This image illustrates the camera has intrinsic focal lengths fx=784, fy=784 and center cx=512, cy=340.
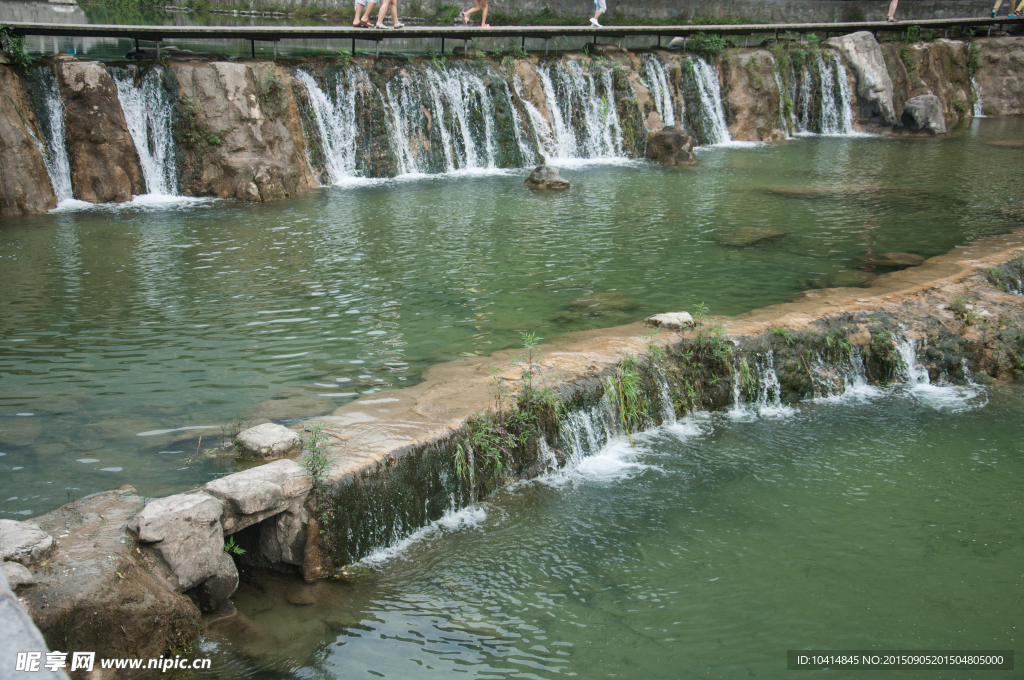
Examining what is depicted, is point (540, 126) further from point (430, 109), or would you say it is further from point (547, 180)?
point (547, 180)

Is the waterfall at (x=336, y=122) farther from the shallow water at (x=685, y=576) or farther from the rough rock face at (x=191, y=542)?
the rough rock face at (x=191, y=542)

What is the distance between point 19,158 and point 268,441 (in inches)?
362

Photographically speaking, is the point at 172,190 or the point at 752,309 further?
the point at 172,190

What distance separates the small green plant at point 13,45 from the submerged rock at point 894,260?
40.5 ft

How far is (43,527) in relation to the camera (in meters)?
4.01

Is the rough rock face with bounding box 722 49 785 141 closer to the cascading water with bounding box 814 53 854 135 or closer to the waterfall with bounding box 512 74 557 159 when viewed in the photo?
the cascading water with bounding box 814 53 854 135

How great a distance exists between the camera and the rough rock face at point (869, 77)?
21453mm

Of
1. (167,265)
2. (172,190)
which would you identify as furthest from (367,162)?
(167,265)


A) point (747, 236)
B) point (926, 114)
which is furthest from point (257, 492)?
point (926, 114)

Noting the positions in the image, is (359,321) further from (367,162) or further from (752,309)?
(367,162)

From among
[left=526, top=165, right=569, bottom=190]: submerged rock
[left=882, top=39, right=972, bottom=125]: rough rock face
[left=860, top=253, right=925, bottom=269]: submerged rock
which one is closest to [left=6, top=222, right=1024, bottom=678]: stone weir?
[left=860, top=253, right=925, bottom=269]: submerged rock

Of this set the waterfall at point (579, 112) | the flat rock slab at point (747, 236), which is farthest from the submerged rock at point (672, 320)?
the waterfall at point (579, 112)

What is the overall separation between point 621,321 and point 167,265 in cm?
535

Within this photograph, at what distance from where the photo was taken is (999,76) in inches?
955
